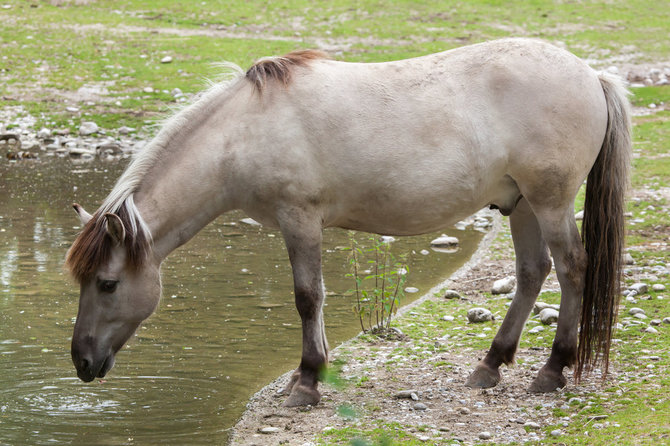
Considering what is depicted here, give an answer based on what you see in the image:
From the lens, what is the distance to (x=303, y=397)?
5.90 metres

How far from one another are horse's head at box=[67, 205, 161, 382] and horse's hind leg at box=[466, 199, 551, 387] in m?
2.38

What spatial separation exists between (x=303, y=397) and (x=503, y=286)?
3.20 metres

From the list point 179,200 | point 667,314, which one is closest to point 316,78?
A: point 179,200

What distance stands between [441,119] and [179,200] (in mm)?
1807

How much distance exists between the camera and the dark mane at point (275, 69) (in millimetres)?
5918

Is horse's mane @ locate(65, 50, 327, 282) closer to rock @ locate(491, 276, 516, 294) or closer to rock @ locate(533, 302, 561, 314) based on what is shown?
rock @ locate(533, 302, 561, 314)

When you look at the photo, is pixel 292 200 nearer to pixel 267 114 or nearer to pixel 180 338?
pixel 267 114

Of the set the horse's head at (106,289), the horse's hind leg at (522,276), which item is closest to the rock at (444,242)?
the horse's hind leg at (522,276)

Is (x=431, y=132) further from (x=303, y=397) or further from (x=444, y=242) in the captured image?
(x=444, y=242)

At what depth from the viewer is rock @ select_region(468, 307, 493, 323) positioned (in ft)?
25.0

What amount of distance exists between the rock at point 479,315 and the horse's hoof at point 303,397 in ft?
7.20

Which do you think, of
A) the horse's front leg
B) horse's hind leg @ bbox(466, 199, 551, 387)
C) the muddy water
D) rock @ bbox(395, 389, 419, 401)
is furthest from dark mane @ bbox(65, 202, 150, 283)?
horse's hind leg @ bbox(466, 199, 551, 387)

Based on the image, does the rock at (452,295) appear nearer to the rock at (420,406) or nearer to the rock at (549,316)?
the rock at (549,316)

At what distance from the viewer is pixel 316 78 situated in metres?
5.96
